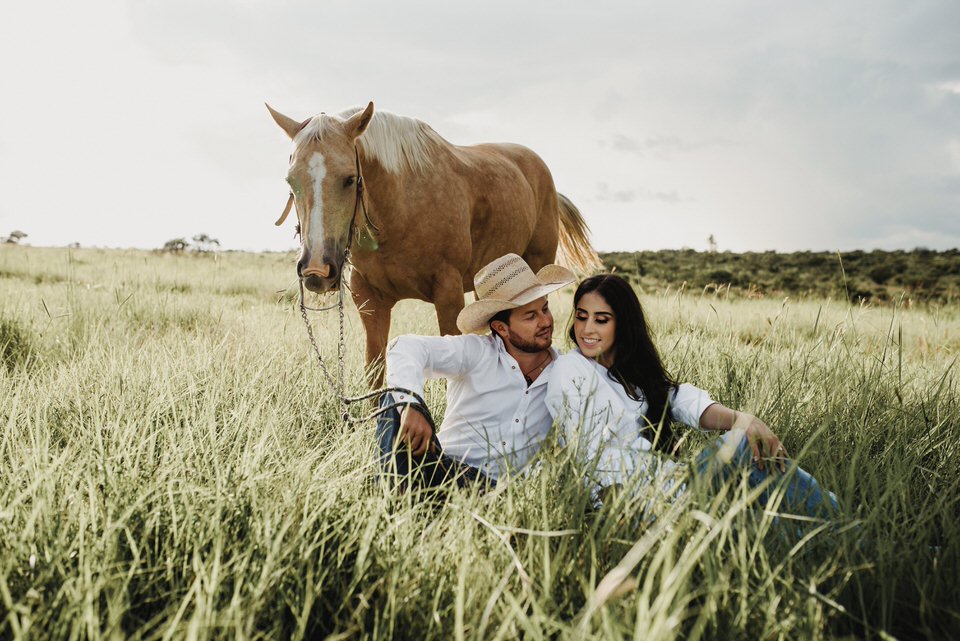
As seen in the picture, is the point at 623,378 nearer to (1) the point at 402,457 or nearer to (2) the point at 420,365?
(2) the point at 420,365

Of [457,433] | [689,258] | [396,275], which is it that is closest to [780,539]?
[457,433]

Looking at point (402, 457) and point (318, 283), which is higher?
point (318, 283)

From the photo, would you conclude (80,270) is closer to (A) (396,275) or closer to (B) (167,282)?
(B) (167,282)

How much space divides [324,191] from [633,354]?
172 cm

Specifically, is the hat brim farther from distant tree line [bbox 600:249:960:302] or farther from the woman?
distant tree line [bbox 600:249:960:302]

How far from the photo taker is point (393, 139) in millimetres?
3637

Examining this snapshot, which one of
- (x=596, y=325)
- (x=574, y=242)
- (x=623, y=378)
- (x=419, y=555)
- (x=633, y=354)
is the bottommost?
(x=419, y=555)

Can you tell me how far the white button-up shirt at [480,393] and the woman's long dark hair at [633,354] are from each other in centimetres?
36

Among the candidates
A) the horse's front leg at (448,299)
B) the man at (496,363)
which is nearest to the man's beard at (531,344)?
the man at (496,363)

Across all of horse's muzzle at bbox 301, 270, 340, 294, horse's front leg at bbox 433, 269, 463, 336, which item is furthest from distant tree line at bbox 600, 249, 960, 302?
horse's muzzle at bbox 301, 270, 340, 294

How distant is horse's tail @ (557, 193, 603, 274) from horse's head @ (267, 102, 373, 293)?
413cm

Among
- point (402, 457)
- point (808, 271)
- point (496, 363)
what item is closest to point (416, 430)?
point (402, 457)

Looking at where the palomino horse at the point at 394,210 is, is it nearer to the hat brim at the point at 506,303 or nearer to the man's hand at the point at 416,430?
the hat brim at the point at 506,303

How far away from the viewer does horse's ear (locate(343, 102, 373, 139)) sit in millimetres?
3098
